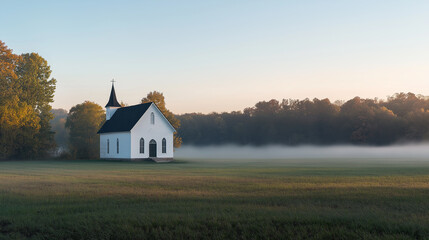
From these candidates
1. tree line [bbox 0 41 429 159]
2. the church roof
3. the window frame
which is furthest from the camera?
tree line [bbox 0 41 429 159]

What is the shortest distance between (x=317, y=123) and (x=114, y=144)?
77.6 metres

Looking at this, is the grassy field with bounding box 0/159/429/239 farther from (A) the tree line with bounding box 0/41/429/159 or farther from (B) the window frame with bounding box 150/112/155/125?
(A) the tree line with bounding box 0/41/429/159

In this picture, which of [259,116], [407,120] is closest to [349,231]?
[407,120]

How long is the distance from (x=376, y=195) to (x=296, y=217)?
6.13 m

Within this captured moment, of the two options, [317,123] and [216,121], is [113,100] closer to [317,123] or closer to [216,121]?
[317,123]

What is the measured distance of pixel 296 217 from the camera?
10.9 metres

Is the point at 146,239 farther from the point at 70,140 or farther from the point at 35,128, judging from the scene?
the point at 70,140

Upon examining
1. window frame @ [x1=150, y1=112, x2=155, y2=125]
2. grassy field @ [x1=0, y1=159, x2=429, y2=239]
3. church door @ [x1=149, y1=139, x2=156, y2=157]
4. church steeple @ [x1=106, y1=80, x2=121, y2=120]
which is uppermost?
church steeple @ [x1=106, y1=80, x2=121, y2=120]

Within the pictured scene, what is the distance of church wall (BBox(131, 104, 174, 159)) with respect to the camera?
56.8 m

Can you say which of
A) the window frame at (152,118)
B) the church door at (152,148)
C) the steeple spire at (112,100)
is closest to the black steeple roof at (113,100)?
the steeple spire at (112,100)

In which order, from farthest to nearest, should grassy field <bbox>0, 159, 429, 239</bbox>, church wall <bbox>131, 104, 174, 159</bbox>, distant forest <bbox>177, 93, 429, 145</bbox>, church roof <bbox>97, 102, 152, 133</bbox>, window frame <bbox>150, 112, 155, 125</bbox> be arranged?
distant forest <bbox>177, 93, 429, 145</bbox> < window frame <bbox>150, 112, 155, 125</bbox> < church roof <bbox>97, 102, 152, 133</bbox> < church wall <bbox>131, 104, 174, 159</bbox> < grassy field <bbox>0, 159, 429, 239</bbox>

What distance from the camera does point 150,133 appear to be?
58031 mm

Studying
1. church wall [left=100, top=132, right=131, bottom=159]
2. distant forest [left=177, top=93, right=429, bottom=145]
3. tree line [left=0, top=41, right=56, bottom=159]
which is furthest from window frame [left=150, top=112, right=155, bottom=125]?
distant forest [left=177, top=93, right=429, bottom=145]

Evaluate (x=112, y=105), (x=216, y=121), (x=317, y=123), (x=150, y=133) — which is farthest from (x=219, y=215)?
(x=216, y=121)
